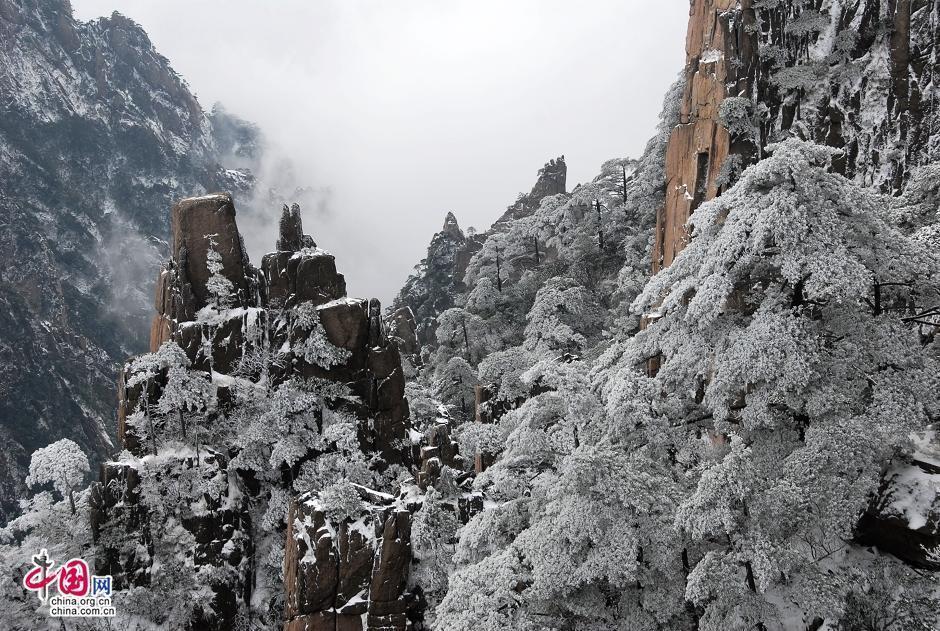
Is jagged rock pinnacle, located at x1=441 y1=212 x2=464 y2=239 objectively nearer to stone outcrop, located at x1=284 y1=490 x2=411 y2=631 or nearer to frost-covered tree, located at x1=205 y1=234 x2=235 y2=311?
frost-covered tree, located at x1=205 y1=234 x2=235 y2=311

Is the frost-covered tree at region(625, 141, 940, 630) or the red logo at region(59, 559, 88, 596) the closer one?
the frost-covered tree at region(625, 141, 940, 630)

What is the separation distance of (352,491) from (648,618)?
26.0 feet

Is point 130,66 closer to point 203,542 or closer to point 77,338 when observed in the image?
point 77,338

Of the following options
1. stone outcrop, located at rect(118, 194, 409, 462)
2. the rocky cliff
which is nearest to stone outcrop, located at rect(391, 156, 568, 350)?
stone outcrop, located at rect(118, 194, 409, 462)


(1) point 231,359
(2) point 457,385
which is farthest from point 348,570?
(2) point 457,385

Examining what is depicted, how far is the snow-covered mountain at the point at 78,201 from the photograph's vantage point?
72688mm

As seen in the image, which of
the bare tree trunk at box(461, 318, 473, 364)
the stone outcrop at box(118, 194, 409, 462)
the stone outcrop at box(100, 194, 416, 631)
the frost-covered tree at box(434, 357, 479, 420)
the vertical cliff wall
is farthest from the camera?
the bare tree trunk at box(461, 318, 473, 364)

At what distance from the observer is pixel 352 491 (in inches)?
553

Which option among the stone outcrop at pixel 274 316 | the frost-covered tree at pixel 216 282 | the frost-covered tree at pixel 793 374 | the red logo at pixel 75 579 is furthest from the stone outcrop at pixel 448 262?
the frost-covered tree at pixel 793 374

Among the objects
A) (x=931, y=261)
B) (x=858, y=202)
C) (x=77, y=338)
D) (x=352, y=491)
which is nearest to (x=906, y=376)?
(x=931, y=261)

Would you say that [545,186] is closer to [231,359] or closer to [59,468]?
[231,359]

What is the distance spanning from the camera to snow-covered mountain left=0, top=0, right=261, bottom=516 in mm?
72688

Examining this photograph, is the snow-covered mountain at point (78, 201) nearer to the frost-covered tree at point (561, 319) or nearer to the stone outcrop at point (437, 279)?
the stone outcrop at point (437, 279)

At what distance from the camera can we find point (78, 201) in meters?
100
